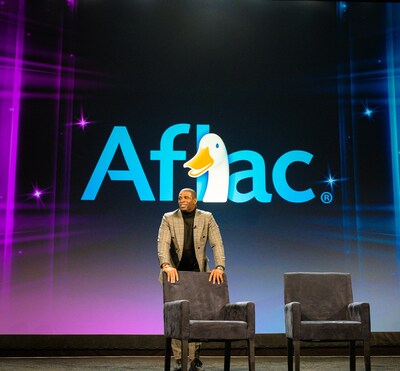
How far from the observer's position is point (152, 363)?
18.3 feet

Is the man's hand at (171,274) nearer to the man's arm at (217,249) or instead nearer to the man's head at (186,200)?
the man's arm at (217,249)

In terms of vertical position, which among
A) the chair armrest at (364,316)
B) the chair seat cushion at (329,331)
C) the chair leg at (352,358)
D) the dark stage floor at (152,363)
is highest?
the chair armrest at (364,316)

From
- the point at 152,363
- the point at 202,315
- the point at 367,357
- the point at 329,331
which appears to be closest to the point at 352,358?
the point at 367,357

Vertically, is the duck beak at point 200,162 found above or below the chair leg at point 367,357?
above

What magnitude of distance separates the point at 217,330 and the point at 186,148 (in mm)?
2748

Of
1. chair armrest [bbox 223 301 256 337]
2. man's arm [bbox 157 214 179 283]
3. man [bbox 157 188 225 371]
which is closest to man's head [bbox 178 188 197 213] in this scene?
man [bbox 157 188 225 371]

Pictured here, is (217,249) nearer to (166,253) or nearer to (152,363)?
(166,253)

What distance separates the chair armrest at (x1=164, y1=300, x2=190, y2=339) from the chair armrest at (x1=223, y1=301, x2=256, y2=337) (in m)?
0.42

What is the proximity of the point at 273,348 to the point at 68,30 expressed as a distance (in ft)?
12.8

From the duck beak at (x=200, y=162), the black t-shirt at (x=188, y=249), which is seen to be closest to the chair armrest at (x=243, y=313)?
the black t-shirt at (x=188, y=249)

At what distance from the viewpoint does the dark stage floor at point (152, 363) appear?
5230 millimetres

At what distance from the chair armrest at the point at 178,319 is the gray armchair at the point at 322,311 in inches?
32.8

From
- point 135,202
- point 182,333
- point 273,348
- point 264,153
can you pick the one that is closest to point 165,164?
point 135,202

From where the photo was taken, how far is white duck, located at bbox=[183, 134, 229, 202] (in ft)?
21.2
